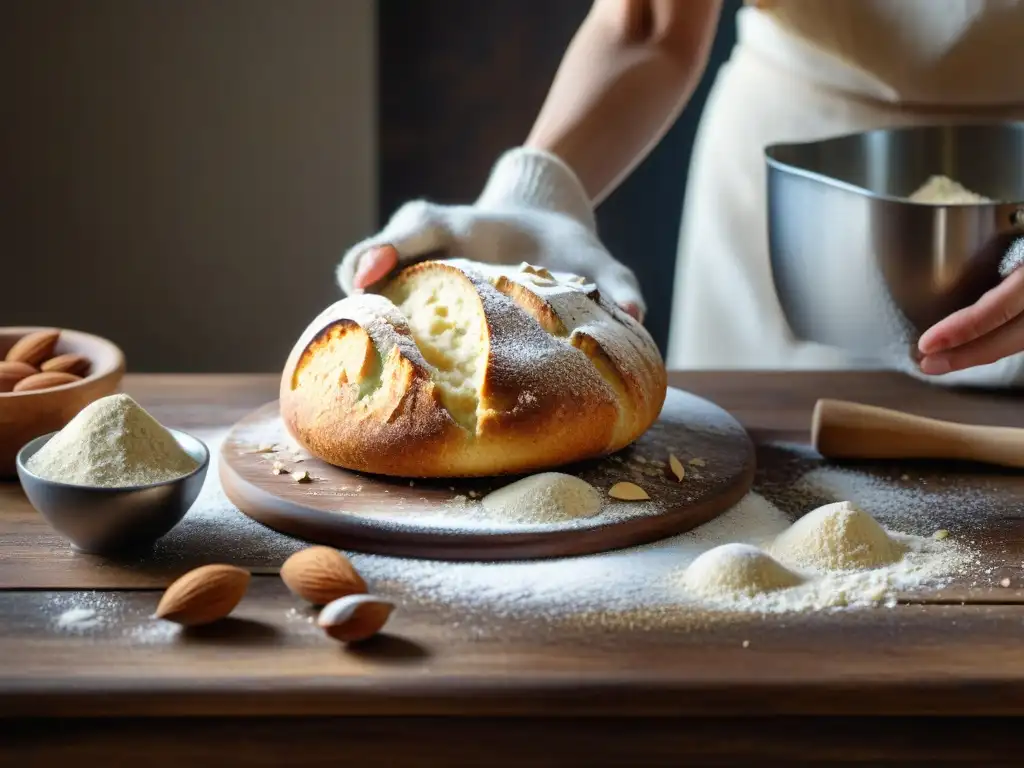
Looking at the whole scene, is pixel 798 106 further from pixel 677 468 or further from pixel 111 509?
pixel 111 509

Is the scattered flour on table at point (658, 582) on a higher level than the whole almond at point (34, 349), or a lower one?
lower

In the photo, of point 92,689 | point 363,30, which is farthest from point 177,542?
point 363,30

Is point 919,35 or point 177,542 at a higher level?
point 919,35

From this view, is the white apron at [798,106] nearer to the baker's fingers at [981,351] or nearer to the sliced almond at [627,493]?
the baker's fingers at [981,351]

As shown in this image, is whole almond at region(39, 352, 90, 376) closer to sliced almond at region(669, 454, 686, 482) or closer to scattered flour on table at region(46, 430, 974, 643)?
scattered flour on table at region(46, 430, 974, 643)

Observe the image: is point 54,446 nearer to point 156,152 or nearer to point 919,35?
point 919,35

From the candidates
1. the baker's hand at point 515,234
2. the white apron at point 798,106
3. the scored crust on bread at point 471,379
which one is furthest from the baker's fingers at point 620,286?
the white apron at point 798,106
